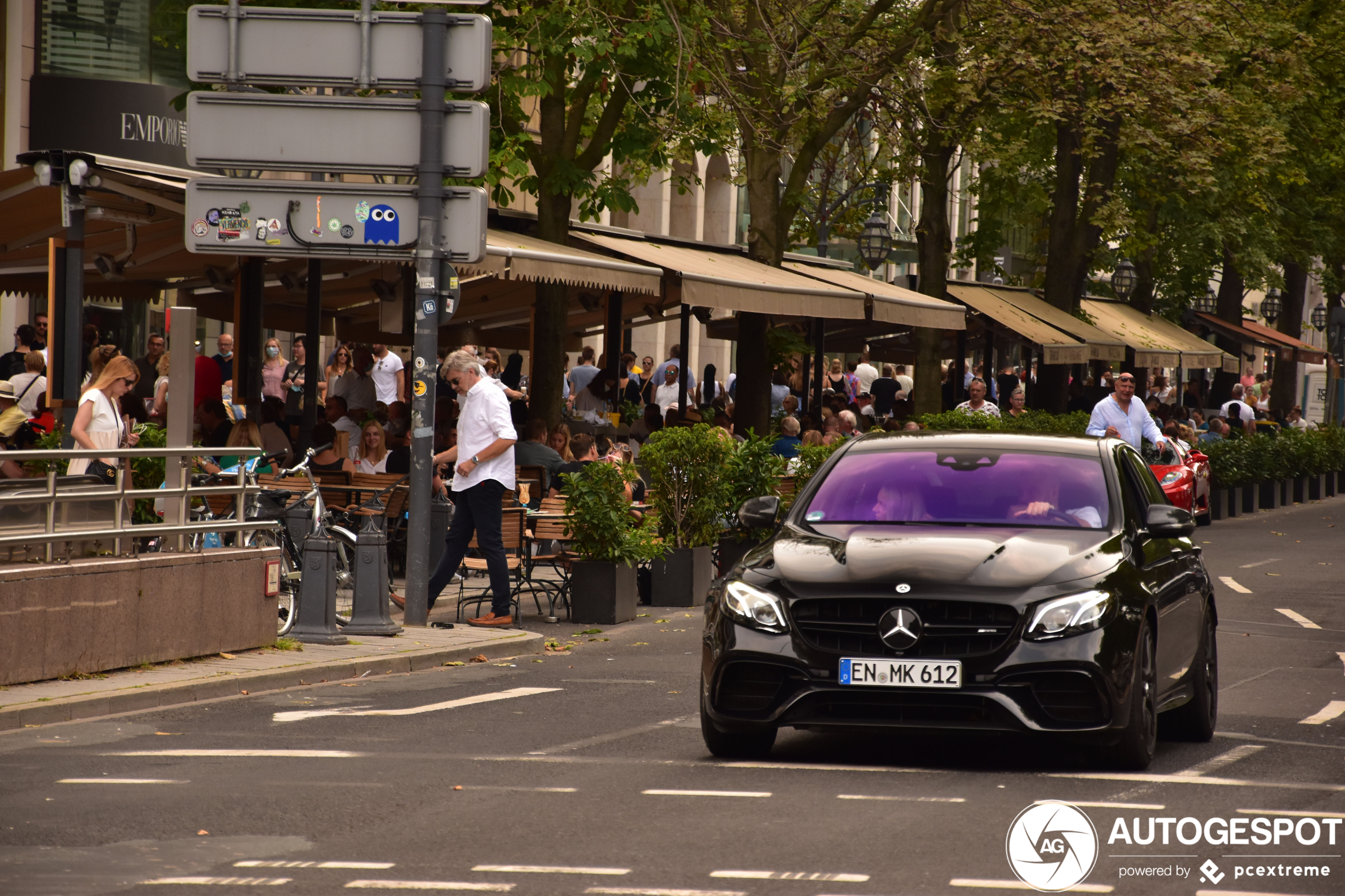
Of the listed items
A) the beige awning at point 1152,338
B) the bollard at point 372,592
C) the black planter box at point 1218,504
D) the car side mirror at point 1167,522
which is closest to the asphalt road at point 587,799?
the car side mirror at point 1167,522

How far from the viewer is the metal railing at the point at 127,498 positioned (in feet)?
34.5

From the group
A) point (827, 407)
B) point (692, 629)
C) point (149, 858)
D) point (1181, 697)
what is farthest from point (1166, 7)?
point (149, 858)

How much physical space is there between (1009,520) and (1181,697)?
1.16 metres

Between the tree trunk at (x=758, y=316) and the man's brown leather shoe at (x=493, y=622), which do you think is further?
the tree trunk at (x=758, y=316)

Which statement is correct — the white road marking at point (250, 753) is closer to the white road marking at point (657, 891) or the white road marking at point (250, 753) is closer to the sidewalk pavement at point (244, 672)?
the sidewalk pavement at point (244, 672)

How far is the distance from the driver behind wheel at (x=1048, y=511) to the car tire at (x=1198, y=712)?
97 cm

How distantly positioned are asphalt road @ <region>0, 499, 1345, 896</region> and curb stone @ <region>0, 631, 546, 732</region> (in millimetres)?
173

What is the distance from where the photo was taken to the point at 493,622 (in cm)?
1459

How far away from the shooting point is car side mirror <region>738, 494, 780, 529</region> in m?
9.22

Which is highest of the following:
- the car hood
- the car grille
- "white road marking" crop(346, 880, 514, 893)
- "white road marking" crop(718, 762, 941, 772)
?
the car hood

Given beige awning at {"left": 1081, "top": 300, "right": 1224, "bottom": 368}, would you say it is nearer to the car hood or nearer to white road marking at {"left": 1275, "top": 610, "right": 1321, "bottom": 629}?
white road marking at {"left": 1275, "top": 610, "right": 1321, "bottom": 629}

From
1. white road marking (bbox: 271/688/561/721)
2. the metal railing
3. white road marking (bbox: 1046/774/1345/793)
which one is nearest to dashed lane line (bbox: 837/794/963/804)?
white road marking (bbox: 1046/774/1345/793)

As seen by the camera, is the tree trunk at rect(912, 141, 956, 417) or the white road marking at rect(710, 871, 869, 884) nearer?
the white road marking at rect(710, 871, 869, 884)

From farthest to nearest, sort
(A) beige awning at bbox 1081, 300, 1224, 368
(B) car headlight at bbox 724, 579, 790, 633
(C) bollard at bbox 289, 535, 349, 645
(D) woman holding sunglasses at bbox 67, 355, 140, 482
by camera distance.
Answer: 1. (A) beige awning at bbox 1081, 300, 1224, 368
2. (D) woman holding sunglasses at bbox 67, 355, 140, 482
3. (C) bollard at bbox 289, 535, 349, 645
4. (B) car headlight at bbox 724, 579, 790, 633
